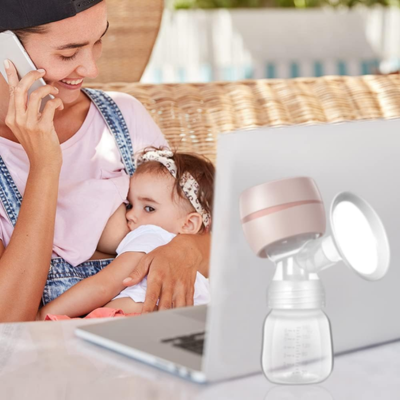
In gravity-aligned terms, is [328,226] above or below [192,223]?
above

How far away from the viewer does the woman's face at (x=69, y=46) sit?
1350mm

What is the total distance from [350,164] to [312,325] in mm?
145

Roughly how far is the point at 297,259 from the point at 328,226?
0.04 meters

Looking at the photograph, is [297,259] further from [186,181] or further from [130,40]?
[130,40]

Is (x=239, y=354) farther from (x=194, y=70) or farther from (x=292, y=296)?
(x=194, y=70)

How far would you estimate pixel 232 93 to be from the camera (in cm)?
185

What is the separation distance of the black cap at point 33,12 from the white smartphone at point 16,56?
0.07 feet

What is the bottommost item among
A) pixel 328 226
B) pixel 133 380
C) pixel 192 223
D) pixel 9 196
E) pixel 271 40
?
pixel 271 40

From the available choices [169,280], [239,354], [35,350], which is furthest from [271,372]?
[169,280]

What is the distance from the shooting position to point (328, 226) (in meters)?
0.58

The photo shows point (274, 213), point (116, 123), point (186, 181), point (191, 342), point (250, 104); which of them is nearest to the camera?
point (274, 213)

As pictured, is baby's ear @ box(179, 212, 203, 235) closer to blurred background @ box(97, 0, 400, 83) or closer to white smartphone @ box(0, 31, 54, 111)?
white smartphone @ box(0, 31, 54, 111)

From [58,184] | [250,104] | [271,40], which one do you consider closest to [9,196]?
[58,184]

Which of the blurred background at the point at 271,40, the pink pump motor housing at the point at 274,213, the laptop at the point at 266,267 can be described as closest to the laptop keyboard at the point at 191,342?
the laptop at the point at 266,267
